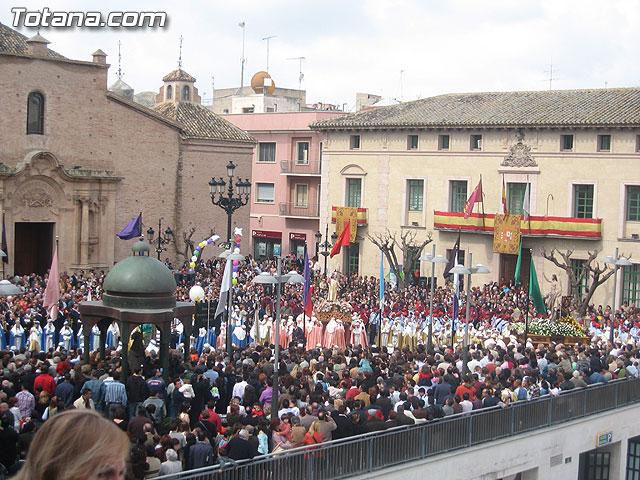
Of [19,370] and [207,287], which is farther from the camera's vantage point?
[207,287]

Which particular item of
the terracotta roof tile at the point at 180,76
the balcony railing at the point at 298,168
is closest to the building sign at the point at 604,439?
the balcony railing at the point at 298,168

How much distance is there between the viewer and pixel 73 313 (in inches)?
1006

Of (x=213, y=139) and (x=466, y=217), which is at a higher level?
(x=213, y=139)

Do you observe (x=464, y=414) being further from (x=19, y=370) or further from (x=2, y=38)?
(x=2, y=38)

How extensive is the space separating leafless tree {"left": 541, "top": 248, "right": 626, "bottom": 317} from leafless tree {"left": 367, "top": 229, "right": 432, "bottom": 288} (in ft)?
20.5

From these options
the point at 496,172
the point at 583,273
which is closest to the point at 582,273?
the point at 583,273

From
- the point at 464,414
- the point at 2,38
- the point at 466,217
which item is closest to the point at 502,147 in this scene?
the point at 466,217

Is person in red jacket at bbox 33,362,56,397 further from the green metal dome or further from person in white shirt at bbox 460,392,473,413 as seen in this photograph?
person in white shirt at bbox 460,392,473,413

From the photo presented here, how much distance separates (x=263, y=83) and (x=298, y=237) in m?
20.5

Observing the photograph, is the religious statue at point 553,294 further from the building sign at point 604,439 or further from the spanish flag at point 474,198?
the building sign at point 604,439

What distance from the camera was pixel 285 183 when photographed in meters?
57.6

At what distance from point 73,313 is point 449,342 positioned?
11668mm

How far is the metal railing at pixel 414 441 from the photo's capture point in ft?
41.8

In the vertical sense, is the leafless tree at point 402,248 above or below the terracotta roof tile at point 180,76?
below
